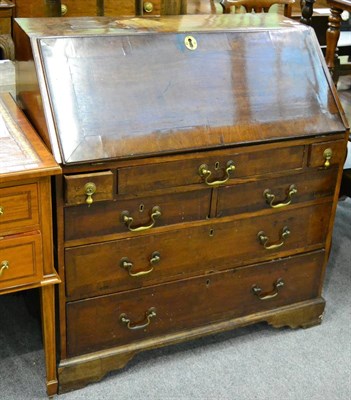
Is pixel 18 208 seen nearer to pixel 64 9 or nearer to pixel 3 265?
pixel 3 265

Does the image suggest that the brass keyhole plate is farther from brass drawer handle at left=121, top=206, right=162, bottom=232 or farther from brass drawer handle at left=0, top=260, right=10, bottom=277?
brass drawer handle at left=0, top=260, right=10, bottom=277

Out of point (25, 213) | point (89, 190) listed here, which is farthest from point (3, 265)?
point (89, 190)

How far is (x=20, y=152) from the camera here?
5.32ft

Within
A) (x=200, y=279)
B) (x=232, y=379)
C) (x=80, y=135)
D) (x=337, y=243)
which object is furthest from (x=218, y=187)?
(x=337, y=243)

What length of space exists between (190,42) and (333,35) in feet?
3.42

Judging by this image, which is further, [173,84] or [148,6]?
[148,6]

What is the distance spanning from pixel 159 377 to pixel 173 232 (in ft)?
1.69

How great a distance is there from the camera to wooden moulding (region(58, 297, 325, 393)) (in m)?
1.93

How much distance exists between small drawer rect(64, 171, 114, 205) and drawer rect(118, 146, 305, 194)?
0.05 metres

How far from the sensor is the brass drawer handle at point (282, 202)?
1.97 m

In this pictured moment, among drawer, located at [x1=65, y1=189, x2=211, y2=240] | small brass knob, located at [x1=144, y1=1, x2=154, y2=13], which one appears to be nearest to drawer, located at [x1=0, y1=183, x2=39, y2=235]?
drawer, located at [x1=65, y1=189, x2=211, y2=240]

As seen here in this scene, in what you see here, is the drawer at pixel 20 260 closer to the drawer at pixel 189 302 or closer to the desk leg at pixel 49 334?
the desk leg at pixel 49 334

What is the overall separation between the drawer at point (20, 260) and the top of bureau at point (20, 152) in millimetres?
182

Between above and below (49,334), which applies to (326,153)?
above
